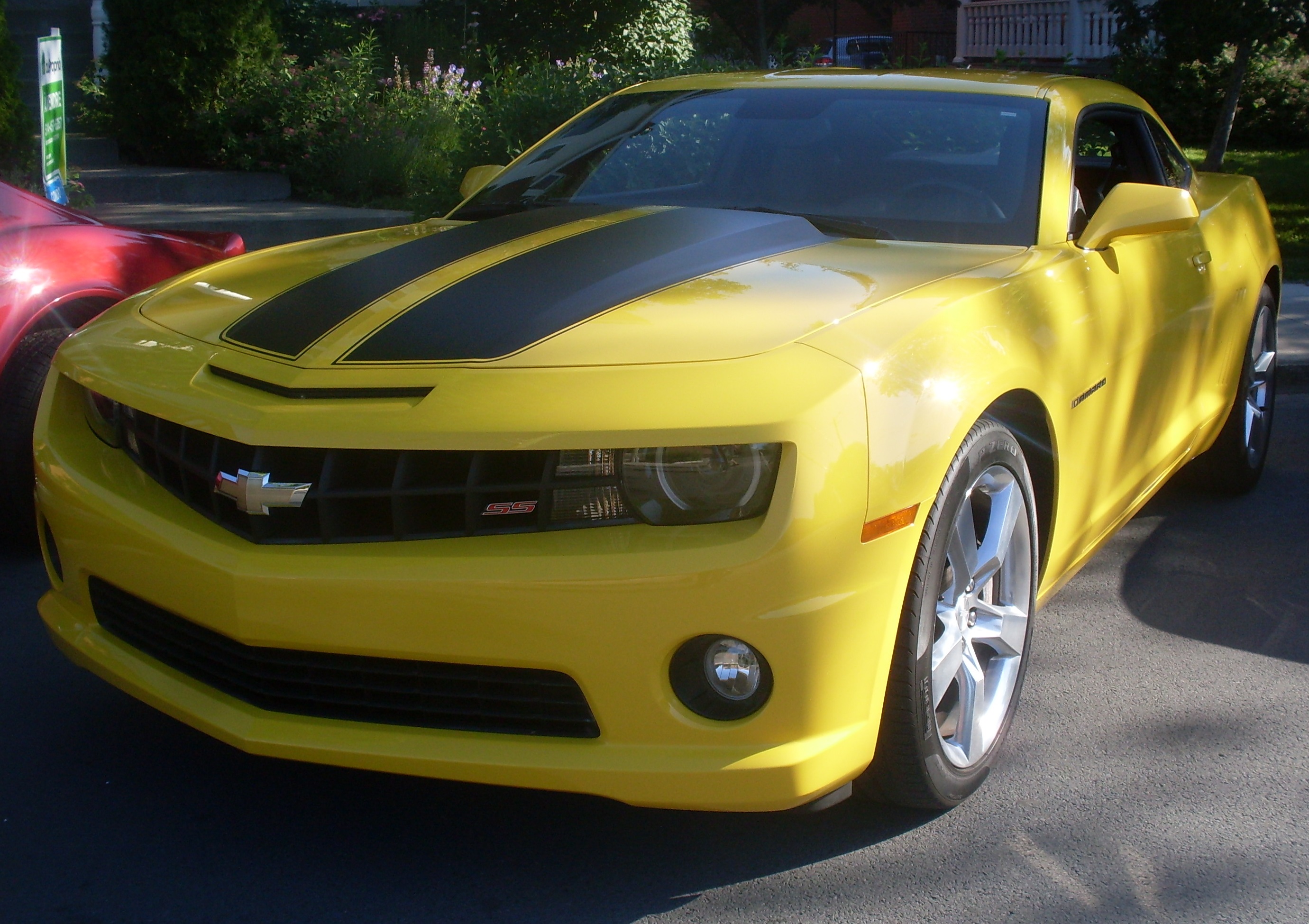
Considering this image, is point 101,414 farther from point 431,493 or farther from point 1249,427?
point 1249,427

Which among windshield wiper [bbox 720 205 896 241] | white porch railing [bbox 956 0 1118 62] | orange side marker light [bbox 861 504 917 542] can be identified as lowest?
orange side marker light [bbox 861 504 917 542]

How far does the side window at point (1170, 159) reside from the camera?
435 cm

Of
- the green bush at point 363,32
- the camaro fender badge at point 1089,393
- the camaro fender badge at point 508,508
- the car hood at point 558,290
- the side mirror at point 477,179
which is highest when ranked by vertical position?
the green bush at point 363,32

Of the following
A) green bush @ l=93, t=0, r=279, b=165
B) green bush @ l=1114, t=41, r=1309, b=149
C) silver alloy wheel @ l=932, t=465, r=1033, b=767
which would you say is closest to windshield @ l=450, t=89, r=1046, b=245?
silver alloy wheel @ l=932, t=465, r=1033, b=767

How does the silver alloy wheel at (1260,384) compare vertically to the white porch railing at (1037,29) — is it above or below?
below

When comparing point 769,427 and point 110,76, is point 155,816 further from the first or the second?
point 110,76

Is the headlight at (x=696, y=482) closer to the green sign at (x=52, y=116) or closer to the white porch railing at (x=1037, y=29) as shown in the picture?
the green sign at (x=52, y=116)

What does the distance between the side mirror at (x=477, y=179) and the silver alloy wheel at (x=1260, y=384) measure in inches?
105

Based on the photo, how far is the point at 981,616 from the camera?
275cm

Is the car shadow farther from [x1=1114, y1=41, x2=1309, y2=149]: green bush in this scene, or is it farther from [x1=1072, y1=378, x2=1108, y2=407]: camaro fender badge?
[x1=1114, y1=41, x2=1309, y2=149]: green bush

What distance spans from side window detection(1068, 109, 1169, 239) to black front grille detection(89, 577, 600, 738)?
6.85ft

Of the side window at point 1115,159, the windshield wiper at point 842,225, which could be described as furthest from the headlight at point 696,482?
the side window at point 1115,159

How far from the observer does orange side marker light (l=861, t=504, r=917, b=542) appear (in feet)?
7.09

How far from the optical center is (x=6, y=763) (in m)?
2.81
